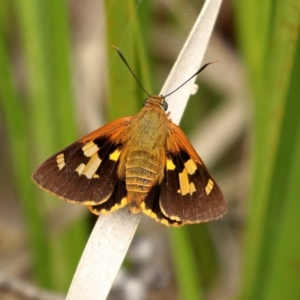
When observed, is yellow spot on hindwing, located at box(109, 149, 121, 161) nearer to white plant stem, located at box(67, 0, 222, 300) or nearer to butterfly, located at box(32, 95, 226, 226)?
butterfly, located at box(32, 95, 226, 226)

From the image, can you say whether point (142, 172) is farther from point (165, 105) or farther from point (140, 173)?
point (165, 105)

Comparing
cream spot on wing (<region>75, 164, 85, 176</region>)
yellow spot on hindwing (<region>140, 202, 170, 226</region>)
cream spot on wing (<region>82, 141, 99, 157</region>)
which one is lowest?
yellow spot on hindwing (<region>140, 202, 170, 226</region>)

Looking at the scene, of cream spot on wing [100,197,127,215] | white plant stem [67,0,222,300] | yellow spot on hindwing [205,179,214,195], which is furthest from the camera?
yellow spot on hindwing [205,179,214,195]

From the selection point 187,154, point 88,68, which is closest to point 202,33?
point 187,154

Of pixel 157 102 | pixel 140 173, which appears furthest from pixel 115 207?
pixel 157 102

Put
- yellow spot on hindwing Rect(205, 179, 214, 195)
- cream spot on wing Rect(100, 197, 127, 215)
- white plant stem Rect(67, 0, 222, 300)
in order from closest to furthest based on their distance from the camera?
white plant stem Rect(67, 0, 222, 300)
cream spot on wing Rect(100, 197, 127, 215)
yellow spot on hindwing Rect(205, 179, 214, 195)

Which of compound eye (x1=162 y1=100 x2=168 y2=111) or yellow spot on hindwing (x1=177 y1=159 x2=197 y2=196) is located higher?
compound eye (x1=162 y1=100 x2=168 y2=111)

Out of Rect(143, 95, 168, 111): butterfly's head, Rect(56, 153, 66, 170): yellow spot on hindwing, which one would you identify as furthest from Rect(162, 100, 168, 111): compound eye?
Rect(56, 153, 66, 170): yellow spot on hindwing

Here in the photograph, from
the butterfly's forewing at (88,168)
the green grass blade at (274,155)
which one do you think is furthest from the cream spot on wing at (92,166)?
the green grass blade at (274,155)
